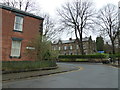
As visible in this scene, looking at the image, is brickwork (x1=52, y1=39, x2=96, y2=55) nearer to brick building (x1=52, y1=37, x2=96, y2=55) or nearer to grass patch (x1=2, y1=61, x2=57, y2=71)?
brick building (x1=52, y1=37, x2=96, y2=55)

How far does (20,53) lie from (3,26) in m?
3.69

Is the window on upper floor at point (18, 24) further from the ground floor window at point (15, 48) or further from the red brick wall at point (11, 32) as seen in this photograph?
the ground floor window at point (15, 48)

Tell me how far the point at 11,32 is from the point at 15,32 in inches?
19.8

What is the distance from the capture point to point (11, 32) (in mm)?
14078

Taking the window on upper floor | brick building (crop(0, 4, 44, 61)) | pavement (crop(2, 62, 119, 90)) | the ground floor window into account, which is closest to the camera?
pavement (crop(2, 62, 119, 90))

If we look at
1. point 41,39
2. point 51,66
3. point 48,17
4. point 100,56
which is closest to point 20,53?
point 41,39

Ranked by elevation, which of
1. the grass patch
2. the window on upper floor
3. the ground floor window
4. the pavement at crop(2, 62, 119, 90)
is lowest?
the pavement at crop(2, 62, 119, 90)

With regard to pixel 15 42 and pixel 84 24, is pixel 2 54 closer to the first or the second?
pixel 15 42

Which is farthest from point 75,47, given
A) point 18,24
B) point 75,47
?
point 18,24

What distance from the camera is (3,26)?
13.5 m

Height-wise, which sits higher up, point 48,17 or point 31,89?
point 48,17

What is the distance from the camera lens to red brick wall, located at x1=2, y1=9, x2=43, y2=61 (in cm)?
1343

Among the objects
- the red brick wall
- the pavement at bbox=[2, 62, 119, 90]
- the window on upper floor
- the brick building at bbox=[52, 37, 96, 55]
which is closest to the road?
the pavement at bbox=[2, 62, 119, 90]

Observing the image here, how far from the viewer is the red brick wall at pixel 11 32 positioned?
13426 mm
